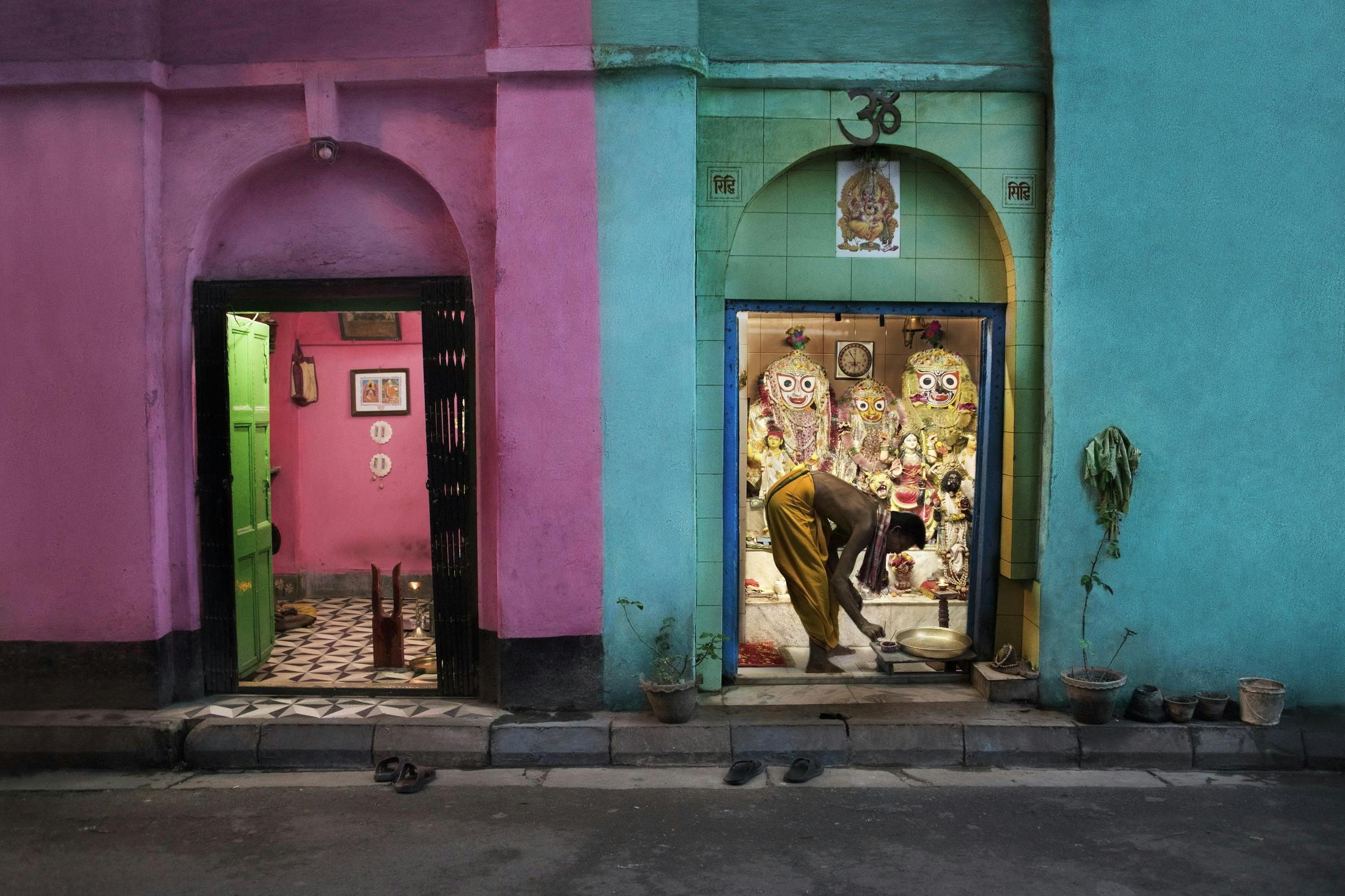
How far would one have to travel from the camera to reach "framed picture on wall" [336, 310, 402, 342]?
33.9ft

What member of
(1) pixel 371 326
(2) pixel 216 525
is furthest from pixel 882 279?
(1) pixel 371 326

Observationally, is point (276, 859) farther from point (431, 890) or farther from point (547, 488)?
point (547, 488)

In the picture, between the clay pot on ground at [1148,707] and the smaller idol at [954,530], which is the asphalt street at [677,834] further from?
the smaller idol at [954,530]

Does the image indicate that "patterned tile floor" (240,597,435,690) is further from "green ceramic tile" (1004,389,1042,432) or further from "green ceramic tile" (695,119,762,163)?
"green ceramic tile" (1004,389,1042,432)

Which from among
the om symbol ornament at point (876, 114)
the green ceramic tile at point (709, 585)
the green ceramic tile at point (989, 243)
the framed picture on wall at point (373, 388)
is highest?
the om symbol ornament at point (876, 114)

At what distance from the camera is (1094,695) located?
241 inches

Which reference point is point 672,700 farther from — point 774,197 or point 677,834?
point 774,197

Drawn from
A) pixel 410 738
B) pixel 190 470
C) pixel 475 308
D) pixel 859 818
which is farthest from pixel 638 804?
pixel 190 470

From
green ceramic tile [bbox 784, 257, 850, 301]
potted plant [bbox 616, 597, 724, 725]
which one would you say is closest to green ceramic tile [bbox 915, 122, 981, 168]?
green ceramic tile [bbox 784, 257, 850, 301]

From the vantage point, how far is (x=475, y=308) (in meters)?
6.63

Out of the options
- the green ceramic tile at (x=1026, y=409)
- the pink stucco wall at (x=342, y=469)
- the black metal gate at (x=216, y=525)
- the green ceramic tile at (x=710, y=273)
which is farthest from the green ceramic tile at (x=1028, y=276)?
the pink stucco wall at (x=342, y=469)

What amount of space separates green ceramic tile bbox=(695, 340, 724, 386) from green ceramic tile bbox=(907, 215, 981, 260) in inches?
63.8

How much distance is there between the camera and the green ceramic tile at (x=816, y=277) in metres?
6.89

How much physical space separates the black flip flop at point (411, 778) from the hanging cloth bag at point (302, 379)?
5621 millimetres
